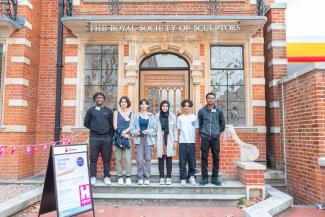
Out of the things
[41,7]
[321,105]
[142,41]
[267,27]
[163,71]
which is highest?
[41,7]

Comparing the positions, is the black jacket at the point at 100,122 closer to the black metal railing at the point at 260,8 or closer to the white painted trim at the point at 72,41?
the white painted trim at the point at 72,41

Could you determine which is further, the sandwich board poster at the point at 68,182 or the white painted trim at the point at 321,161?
the white painted trim at the point at 321,161

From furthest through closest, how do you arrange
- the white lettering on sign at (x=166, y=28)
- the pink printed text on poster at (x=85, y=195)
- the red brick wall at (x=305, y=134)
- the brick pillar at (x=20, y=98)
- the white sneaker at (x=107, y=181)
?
the white lettering on sign at (x=166, y=28), the brick pillar at (x=20, y=98), the white sneaker at (x=107, y=181), the red brick wall at (x=305, y=134), the pink printed text on poster at (x=85, y=195)

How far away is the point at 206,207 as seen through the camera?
5.68 m

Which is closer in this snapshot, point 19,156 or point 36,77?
point 19,156

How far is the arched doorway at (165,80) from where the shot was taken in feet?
27.7

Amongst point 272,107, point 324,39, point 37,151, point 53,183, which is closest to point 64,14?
point 37,151

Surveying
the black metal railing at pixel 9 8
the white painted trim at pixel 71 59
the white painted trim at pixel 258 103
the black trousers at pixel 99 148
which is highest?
the black metal railing at pixel 9 8

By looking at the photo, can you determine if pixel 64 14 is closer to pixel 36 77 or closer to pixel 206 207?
pixel 36 77

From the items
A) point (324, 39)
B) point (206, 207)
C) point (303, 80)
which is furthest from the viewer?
point (324, 39)

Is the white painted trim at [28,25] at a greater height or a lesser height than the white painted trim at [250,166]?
greater

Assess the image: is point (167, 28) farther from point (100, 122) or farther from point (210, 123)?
point (100, 122)

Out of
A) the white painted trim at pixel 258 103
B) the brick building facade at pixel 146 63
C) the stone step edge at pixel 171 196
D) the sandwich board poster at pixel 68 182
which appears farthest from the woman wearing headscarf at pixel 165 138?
the white painted trim at pixel 258 103

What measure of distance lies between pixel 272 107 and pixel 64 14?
659 cm
